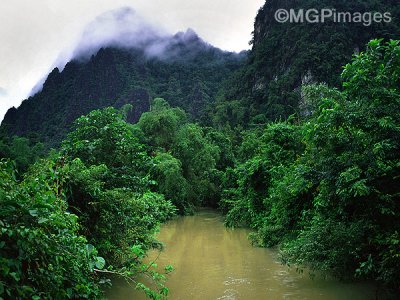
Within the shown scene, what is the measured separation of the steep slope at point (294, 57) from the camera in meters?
51.7

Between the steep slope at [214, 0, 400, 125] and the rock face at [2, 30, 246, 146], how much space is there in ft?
52.3

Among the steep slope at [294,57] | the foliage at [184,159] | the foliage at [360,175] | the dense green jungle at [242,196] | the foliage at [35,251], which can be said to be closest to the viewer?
the foliage at [35,251]

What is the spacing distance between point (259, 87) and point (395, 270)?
60.4 m

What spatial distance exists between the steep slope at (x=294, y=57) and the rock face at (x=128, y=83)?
15.9 meters

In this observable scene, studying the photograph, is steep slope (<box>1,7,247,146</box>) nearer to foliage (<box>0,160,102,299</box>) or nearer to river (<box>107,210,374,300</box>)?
river (<box>107,210,374,300</box>)

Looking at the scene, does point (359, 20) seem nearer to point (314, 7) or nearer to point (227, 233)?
point (314, 7)

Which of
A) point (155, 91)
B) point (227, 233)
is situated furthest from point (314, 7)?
point (227, 233)

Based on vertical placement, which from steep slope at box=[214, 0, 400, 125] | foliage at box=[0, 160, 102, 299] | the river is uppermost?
steep slope at box=[214, 0, 400, 125]

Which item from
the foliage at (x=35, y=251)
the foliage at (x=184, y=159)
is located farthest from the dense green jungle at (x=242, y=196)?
the foliage at (x=184, y=159)

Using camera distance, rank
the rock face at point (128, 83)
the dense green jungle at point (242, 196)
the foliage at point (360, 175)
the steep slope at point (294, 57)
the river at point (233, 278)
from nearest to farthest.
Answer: the dense green jungle at point (242, 196) < the foliage at point (360, 175) < the river at point (233, 278) < the steep slope at point (294, 57) < the rock face at point (128, 83)

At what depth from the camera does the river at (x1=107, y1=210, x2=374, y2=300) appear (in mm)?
9180

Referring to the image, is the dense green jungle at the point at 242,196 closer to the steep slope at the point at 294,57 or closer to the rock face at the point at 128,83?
the steep slope at the point at 294,57

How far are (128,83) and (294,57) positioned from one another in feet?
146

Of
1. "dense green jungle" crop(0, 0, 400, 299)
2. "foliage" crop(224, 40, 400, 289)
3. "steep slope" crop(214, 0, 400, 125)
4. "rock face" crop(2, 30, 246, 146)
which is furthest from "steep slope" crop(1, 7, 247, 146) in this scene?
"foliage" crop(224, 40, 400, 289)
